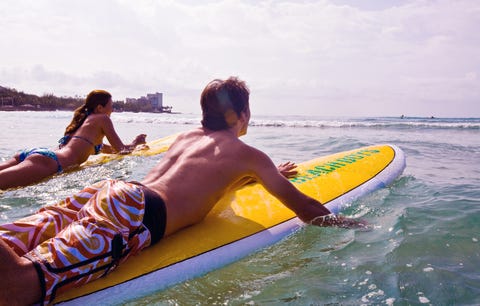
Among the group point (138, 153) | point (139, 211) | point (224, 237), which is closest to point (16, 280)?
point (139, 211)

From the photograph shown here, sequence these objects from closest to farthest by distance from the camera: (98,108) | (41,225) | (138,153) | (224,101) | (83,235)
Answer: (83,235), (41,225), (224,101), (98,108), (138,153)

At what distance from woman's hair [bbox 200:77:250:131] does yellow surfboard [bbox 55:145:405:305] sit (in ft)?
2.41

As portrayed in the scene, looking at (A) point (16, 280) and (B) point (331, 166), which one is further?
(B) point (331, 166)

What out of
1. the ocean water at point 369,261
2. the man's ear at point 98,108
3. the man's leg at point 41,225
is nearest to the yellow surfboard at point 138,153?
the man's ear at point 98,108

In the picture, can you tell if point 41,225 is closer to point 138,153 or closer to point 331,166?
point 331,166

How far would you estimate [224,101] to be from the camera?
2721mm

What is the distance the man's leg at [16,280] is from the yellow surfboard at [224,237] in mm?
232

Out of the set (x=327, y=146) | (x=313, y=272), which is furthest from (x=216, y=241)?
(x=327, y=146)

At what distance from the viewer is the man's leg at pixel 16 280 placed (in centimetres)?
170

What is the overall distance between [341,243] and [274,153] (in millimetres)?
5842

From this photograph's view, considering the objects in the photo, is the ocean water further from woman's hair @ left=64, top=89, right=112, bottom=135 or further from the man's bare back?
woman's hair @ left=64, top=89, right=112, bottom=135

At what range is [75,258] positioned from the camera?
191 centimetres

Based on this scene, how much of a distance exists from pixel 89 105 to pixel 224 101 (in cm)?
392

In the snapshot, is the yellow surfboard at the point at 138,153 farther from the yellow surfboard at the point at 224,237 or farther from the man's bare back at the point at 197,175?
the man's bare back at the point at 197,175
